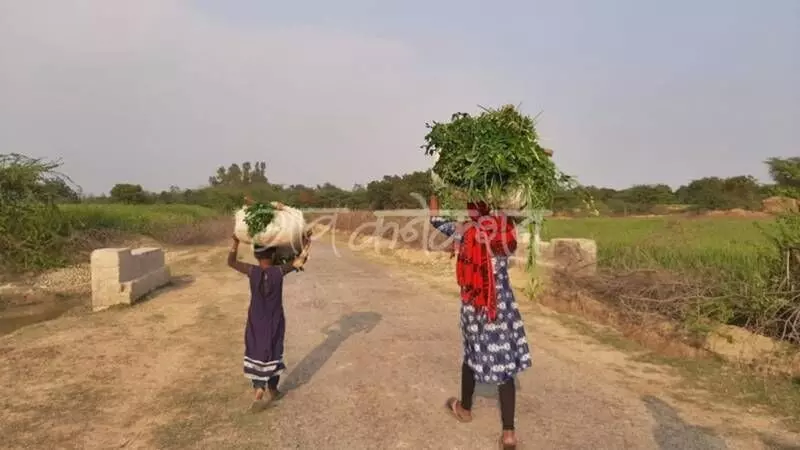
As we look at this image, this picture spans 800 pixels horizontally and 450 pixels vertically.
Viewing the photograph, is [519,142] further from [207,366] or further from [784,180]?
[784,180]

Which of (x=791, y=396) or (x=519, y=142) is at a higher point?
(x=519, y=142)

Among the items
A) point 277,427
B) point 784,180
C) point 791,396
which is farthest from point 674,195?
point 277,427

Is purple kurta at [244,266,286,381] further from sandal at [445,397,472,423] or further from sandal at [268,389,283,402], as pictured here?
sandal at [445,397,472,423]

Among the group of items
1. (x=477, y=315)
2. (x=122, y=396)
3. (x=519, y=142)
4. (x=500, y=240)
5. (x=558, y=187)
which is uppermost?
(x=519, y=142)

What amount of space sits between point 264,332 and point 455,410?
1.71 metres

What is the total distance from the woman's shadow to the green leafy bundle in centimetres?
153

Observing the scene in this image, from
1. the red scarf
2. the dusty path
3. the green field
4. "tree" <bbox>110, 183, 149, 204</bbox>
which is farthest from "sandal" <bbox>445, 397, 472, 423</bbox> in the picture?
"tree" <bbox>110, 183, 149, 204</bbox>

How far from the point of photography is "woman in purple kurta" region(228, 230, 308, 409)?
489 cm

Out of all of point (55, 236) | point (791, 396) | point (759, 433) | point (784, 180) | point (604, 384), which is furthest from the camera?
point (55, 236)

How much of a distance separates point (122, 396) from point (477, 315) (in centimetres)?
341

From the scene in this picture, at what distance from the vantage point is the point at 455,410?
458 centimetres

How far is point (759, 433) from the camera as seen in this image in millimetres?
4387

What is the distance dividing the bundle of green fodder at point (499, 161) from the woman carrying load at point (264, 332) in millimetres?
1837

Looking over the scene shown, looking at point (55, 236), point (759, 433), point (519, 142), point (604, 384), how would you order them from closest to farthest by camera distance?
point (519, 142)
point (759, 433)
point (604, 384)
point (55, 236)
